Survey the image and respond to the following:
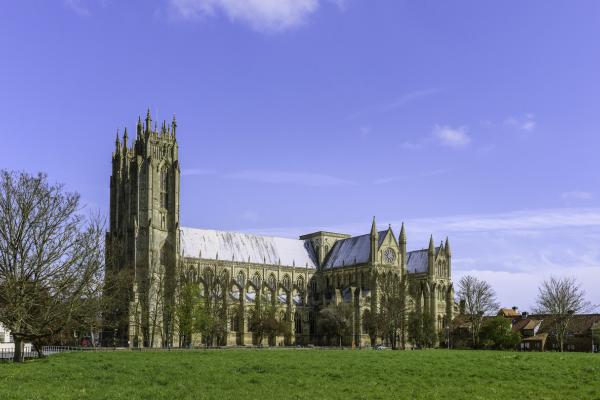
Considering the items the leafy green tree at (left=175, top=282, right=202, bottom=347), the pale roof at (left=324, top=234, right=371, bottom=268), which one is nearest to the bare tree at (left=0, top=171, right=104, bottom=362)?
the leafy green tree at (left=175, top=282, right=202, bottom=347)

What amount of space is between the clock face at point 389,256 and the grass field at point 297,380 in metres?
83.4

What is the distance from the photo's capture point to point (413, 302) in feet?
367

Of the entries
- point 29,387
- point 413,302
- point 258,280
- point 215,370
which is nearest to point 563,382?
point 215,370

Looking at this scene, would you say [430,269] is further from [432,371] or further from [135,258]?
[432,371]

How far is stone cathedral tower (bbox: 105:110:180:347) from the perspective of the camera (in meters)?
94.2

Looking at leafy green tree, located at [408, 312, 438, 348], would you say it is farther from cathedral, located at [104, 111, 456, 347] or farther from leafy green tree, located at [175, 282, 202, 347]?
leafy green tree, located at [175, 282, 202, 347]

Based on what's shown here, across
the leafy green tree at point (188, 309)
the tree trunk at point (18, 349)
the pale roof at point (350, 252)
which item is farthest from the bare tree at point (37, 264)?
the pale roof at point (350, 252)

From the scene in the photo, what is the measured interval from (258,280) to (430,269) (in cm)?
2847

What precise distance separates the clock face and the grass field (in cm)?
8345

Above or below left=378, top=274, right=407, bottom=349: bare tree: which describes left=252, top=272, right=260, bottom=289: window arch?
above

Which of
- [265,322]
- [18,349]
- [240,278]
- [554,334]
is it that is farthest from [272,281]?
[18,349]

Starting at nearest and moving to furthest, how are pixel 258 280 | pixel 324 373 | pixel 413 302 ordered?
1. pixel 324 373
2. pixel 413 302
3. pixel 258 280

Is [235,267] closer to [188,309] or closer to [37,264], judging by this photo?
[188,309]

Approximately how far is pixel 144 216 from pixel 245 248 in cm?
2372
